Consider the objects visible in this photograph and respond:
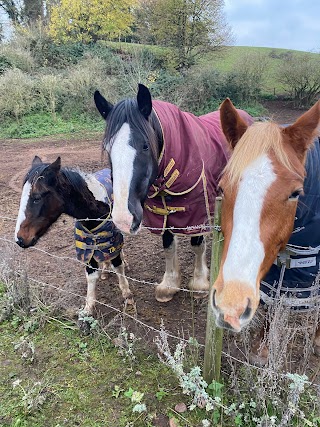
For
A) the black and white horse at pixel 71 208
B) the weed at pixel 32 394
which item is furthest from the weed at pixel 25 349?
the black and white horse at pixel 71 208

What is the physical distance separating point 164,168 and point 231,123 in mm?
1077

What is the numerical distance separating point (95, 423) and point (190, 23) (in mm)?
18126

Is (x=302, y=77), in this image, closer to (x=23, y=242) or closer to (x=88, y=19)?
(x=88, y=19)

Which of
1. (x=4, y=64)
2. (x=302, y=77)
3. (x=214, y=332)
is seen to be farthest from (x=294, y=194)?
(x=302, y=77)

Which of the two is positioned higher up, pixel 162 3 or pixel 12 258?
pixel 162 3

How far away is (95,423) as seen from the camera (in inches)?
93.4

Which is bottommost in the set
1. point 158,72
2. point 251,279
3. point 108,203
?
point 108,203

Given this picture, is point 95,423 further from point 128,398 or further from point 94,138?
point 94,138

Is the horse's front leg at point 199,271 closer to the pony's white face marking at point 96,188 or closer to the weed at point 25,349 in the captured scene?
the pony's white face marking at point 96,188

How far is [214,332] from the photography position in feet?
7.42

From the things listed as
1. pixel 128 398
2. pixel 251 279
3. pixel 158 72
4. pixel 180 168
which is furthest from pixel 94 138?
pixel 251 279

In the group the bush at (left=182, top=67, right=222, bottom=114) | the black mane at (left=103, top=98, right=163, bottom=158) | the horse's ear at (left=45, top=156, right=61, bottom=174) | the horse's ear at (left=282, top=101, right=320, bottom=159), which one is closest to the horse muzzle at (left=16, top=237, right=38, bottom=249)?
the horse's ear at (left=45, top=156, right=61, bottom=174)

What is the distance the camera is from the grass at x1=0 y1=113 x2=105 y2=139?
11578 mm

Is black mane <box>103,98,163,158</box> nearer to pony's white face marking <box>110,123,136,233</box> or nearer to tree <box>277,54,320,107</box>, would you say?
pony's white face marking <box>110,123,136,233</box>
